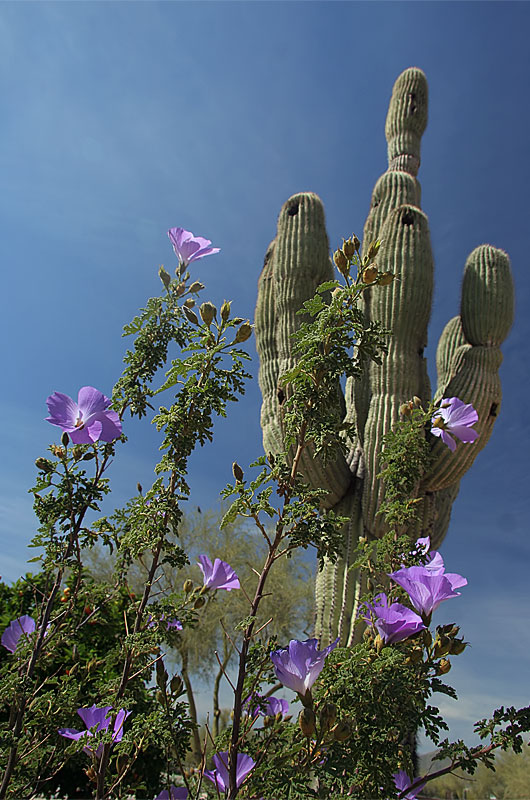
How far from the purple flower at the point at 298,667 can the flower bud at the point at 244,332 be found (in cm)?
66

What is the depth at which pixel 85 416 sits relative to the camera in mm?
1291

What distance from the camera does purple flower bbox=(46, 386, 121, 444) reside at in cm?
127

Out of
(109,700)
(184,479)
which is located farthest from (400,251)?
(109,700)

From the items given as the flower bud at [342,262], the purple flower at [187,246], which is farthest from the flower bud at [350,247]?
the purple flower at [187,246]

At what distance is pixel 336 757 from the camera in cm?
90

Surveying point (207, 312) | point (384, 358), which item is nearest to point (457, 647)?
point (207, 312)

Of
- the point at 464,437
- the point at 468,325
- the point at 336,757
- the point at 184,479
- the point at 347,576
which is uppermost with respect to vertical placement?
the point at 468,325

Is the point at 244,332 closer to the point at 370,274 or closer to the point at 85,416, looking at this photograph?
the point at 370,274

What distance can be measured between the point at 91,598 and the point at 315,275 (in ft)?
15.7

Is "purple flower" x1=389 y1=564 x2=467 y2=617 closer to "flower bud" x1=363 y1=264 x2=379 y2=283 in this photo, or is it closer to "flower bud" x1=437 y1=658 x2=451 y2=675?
"flower bud" x1=437 y1=658 x2=451 y2=675

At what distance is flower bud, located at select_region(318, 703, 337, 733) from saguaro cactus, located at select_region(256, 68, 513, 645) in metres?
4.03

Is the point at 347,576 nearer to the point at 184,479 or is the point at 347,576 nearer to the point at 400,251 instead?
the point at 400,251

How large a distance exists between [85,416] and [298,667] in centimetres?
75

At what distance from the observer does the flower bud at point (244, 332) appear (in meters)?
1.25
